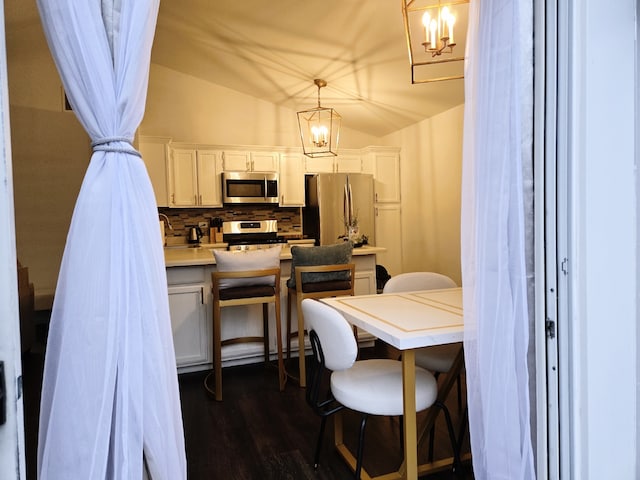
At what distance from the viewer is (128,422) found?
3.09ft

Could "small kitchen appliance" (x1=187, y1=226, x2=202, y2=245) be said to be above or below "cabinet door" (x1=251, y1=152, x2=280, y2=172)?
below

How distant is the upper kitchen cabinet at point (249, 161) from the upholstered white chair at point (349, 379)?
163 inches

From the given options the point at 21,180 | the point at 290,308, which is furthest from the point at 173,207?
the point at 290,308

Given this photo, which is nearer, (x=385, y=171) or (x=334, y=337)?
(x=334, y=337)

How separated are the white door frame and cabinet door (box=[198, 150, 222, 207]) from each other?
15.6ft

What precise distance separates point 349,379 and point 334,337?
0.28 m

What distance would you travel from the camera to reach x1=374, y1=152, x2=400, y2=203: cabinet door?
6.08 meters

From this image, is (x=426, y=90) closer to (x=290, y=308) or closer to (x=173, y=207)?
(x=290, y=308)

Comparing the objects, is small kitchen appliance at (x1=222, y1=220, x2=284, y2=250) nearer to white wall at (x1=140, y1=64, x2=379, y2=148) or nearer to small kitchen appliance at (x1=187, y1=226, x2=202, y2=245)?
small kitchen appliance at (x1=187, y1=226, x2=202, y2=245)

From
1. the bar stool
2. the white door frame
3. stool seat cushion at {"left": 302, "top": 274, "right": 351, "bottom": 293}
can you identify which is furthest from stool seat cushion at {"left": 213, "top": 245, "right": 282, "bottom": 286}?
the white door frame

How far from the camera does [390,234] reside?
6082 mm

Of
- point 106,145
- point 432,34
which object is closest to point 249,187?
point 432,34

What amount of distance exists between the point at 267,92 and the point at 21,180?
3260mm

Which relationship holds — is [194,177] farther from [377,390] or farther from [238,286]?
[377,390]
